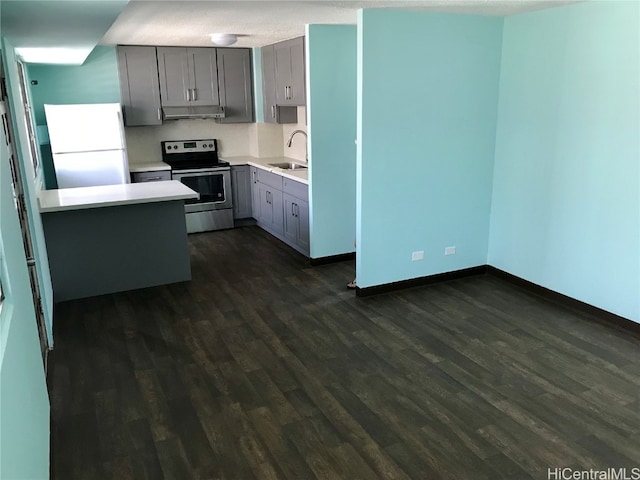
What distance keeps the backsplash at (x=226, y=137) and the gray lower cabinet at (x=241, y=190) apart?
17.8 inches

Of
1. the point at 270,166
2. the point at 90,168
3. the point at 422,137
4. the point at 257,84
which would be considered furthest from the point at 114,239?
the point at 257,84

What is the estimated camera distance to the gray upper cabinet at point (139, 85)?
19.6 feet

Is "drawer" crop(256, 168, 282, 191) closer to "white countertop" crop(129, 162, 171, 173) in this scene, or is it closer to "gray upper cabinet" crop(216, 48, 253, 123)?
"gray upper cabinet" crop(216, 48, 253, 123)

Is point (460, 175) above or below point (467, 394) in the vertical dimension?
above

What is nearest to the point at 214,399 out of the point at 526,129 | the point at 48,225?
the point at 48,225

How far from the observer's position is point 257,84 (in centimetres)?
664

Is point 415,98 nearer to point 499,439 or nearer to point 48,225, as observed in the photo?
point 499,439

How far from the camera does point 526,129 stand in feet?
14.3

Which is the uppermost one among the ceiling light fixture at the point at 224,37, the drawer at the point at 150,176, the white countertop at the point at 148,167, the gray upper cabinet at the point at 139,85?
the ceiling light fixture at the point at 224,37

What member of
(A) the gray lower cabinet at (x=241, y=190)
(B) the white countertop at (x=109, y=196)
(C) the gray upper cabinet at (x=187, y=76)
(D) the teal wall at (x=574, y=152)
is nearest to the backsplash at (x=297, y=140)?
(A) the gray lower cabinet at (x=241, y=190)

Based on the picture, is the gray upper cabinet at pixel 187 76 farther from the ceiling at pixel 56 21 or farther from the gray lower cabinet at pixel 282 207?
the ceiling at pixel 56 21

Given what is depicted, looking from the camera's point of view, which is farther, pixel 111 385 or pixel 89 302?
pixel 89 302

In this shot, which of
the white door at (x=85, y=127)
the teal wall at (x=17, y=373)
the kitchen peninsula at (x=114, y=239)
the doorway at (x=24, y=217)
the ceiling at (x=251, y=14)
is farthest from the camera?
the white door at (x=85, y=127)

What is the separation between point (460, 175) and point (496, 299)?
115 cm
